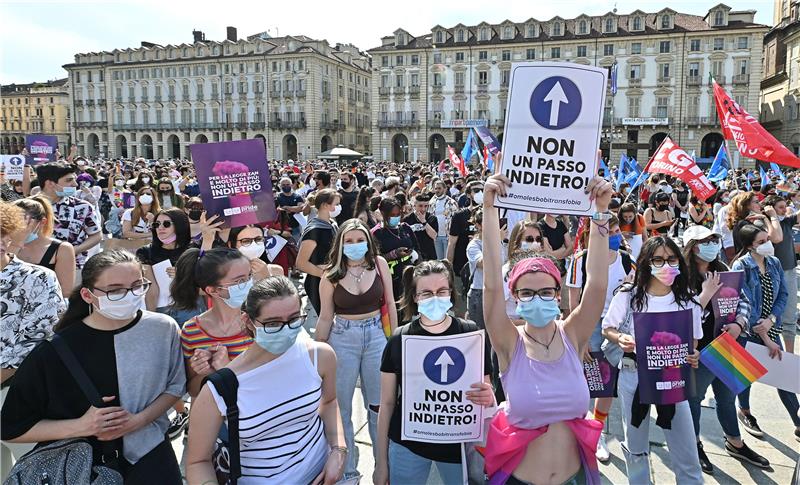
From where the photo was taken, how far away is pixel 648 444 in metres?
3.42

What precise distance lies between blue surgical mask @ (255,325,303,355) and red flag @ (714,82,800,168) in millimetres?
8408

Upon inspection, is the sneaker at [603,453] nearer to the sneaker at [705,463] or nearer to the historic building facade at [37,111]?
the sneaker at [705,463]

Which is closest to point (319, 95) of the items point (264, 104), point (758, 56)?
point (264, 104)

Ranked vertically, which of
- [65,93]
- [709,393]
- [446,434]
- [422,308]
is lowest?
[709,393]

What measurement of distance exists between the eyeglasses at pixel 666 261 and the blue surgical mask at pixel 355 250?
1.90m

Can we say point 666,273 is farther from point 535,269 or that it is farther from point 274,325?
Result: point 274,325

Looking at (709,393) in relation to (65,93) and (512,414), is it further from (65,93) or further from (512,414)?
(65,93)

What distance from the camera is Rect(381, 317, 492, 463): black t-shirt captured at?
2.82 meters

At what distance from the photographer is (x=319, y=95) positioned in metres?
65.6

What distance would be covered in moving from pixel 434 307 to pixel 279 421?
0.99m

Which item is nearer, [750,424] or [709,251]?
[709,251]

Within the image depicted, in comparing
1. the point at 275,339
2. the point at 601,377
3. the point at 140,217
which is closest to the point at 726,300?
the point at 601,377

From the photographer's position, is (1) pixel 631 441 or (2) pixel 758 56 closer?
(1) pixel 631 441

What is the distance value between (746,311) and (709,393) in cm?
151
